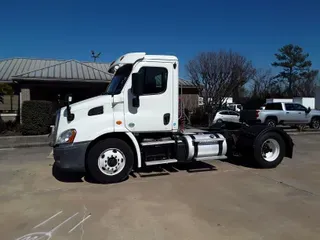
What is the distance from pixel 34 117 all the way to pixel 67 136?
9276 mm

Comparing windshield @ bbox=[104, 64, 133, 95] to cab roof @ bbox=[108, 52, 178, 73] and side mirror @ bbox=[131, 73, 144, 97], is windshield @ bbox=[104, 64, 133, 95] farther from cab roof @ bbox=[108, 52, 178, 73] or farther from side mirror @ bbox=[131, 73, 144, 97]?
side mirror @ bbox=[131, 73, 144, 97]

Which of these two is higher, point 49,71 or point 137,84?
point 49,71

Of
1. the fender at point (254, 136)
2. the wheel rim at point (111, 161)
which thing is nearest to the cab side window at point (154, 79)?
the wheel rim at point (111, 161)

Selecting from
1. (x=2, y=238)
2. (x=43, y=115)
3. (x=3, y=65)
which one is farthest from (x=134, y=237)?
(x=3, y=65)

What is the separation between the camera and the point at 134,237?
13.7ft

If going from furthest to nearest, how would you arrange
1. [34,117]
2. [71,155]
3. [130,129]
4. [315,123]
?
[315,123] → [34,117] → [130,129] → [71,155]

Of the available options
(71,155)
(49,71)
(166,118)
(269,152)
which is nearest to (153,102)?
(166,118)

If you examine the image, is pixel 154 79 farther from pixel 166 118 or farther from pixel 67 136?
pixel 67 136

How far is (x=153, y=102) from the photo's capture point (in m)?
7.23

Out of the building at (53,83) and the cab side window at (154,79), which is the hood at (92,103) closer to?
the cab side window at (154,79)

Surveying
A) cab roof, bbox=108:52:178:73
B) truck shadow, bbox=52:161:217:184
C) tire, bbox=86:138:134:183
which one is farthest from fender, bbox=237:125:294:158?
tire, bbox=86:138:134:183

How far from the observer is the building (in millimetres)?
18562

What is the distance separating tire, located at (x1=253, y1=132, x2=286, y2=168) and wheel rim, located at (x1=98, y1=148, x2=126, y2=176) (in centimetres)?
364

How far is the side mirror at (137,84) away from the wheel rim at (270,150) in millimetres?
3891
